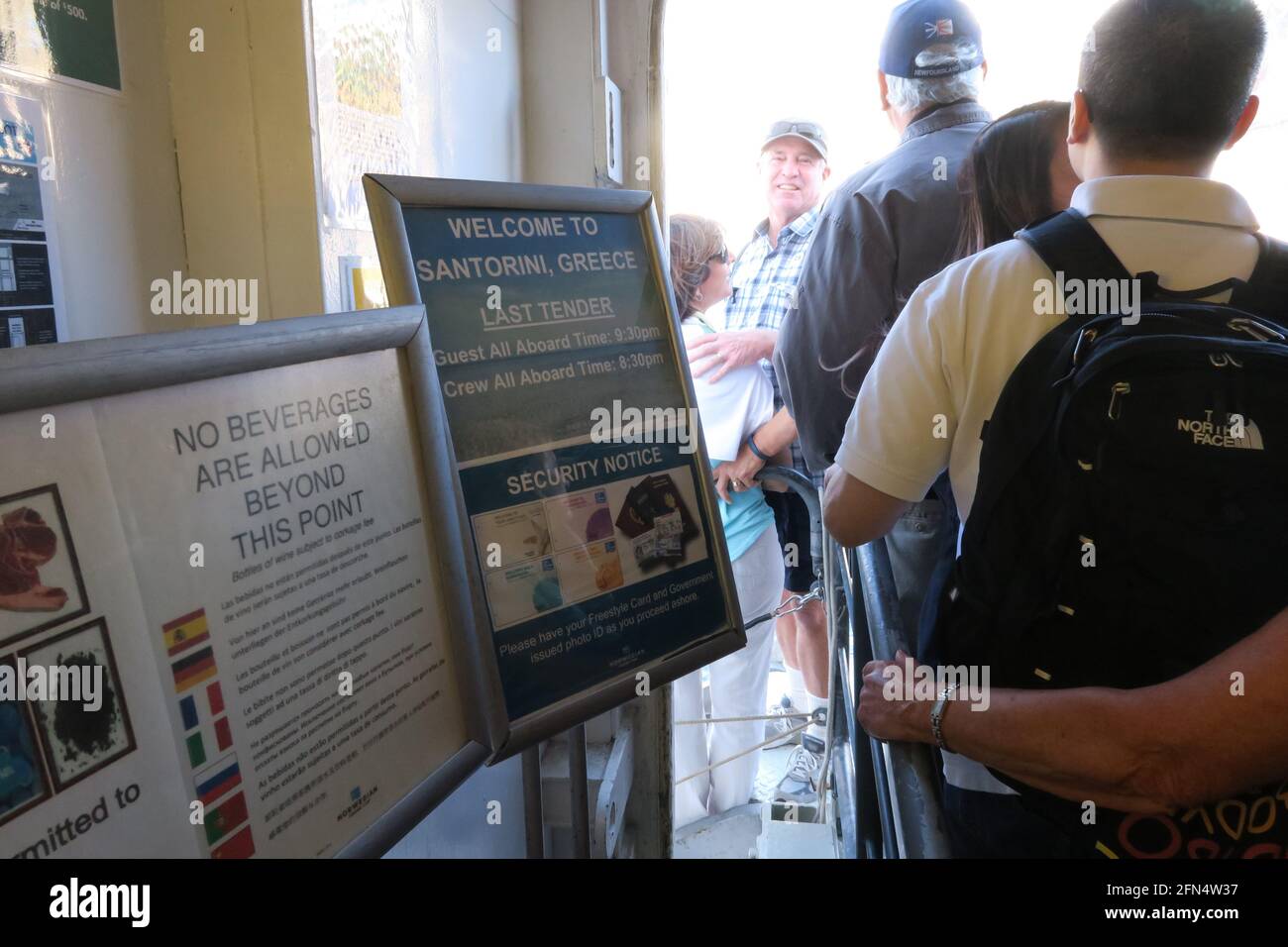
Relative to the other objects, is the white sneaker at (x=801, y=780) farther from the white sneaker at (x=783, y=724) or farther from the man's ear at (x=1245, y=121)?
the man's ear at (x=1245, y=121)

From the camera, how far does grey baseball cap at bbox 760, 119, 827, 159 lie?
3.82 meters

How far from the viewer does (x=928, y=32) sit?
227 cm

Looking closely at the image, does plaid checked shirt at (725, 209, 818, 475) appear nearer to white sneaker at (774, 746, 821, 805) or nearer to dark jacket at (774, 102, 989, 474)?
dark jacket at (774, 102, 989, 474)

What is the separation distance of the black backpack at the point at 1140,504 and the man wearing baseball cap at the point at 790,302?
7.04ft

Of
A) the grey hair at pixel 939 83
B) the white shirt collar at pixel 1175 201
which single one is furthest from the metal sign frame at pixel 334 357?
the grey hair at pixel 939 83

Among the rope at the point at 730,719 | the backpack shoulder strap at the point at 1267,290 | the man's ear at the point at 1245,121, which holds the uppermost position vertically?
the man's ear at the point at 1245,121

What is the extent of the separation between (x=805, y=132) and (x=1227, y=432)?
3.11 meters

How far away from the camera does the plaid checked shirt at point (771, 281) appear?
3.69 meters

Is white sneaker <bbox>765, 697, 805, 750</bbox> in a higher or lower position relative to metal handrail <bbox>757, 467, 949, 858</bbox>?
lower

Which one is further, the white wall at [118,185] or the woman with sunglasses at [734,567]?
the woman with sunglasses at [734,567]

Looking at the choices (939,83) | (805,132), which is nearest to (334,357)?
(939,83)

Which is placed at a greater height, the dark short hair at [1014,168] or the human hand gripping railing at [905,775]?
the dark short hair at [1014,168]

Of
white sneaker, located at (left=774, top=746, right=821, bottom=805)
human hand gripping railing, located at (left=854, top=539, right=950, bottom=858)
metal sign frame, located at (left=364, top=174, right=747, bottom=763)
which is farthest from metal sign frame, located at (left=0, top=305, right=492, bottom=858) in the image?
white sneaker, located at (left=774, top=746, right=821, bottom=805)
